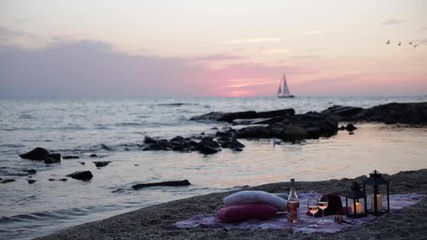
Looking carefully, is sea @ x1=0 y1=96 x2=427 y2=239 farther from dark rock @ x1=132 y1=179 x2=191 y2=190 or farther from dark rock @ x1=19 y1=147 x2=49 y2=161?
dark rock @ x1=19 y1=147 x2=49 y2=161

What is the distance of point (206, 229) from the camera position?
716 cm

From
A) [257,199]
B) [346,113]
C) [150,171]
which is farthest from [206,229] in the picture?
[346,113]

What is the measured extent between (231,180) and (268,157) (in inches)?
214

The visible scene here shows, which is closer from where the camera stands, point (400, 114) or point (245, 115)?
point (400, 114)

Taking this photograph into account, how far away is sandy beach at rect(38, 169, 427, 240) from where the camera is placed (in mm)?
→ 6348

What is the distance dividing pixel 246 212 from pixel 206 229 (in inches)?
26.9

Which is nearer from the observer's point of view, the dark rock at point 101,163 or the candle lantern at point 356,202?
the candle lantern at point 356,202

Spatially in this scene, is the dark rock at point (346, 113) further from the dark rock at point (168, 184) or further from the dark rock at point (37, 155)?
the dark rock at point (168, 184)

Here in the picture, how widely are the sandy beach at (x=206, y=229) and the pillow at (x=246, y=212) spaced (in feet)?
1.44

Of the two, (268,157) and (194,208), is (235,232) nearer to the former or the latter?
(194,208)

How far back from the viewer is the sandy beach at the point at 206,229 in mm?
6348

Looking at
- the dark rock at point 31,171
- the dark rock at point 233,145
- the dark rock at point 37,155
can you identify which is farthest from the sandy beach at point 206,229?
the dark rock at point 233,145

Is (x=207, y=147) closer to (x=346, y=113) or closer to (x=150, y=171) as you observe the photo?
(x=150, y=171)

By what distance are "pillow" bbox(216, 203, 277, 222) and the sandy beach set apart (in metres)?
0.44
